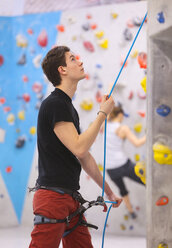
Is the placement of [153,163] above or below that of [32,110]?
below

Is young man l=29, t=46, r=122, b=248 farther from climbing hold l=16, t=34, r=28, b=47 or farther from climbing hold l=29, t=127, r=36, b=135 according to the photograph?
climbing hold l=16, t=34, r=28, b=47

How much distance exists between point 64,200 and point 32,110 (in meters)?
2.51

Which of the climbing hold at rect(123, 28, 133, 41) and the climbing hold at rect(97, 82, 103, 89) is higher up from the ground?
the climbing hold at rect(123, 28, 133, 41)

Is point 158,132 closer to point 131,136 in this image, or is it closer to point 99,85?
point 131,136

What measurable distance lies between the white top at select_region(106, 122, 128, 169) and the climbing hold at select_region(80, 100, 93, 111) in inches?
11.9

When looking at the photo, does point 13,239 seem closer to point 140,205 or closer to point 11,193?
point 11,193

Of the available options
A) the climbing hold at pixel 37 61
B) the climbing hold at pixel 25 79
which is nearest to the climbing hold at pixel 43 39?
the climbing hold at pixel 37 61

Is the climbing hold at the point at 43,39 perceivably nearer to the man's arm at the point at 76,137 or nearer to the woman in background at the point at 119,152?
the woman in background at the point at 119,152

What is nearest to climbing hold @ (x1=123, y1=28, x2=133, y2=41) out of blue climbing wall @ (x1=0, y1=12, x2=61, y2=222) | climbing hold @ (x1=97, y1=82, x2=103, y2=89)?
climbing hold @ (x1=97, y1=82, x2=103, y2=89)

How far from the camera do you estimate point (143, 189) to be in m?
3.58

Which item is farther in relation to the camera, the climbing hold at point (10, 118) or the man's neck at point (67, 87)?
the climbing hold at point (10, 118)

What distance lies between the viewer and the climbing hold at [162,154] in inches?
64.1

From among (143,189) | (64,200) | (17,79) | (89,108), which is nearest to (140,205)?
(143,189)

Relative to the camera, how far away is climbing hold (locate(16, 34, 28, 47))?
394 cm
